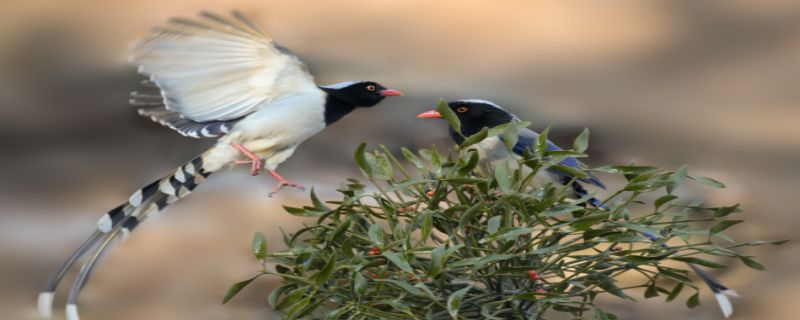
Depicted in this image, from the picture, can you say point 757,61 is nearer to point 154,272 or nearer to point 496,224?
point 496,224

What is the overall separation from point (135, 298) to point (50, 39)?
39cm

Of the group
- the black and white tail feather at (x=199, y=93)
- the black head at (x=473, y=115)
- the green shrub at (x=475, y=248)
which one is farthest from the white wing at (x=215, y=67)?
the green shrub at (x=475, y=248)

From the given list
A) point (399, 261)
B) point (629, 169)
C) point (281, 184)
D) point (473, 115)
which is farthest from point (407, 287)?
point (281, 184)

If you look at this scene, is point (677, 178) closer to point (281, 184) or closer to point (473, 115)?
point (473, 115)

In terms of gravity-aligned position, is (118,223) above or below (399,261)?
below

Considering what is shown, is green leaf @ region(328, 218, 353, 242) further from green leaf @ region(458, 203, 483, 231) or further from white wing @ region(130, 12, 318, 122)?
white wing @ region(130, 12, 318, 122)

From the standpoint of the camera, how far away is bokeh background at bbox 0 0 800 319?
1257 mm

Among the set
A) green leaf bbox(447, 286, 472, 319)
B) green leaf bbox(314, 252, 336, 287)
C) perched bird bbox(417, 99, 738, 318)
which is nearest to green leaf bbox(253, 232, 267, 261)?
green leaf bbox(314, 252, 336, 287)

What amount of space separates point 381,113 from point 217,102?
0.23m

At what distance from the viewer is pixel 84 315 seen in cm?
121

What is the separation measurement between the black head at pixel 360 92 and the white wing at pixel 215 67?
4 centimetres

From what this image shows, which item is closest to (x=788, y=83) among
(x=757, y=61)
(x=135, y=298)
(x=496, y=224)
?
(x=757, y=61)

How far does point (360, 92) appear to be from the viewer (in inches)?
49.8

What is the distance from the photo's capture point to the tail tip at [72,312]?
1.21 m
